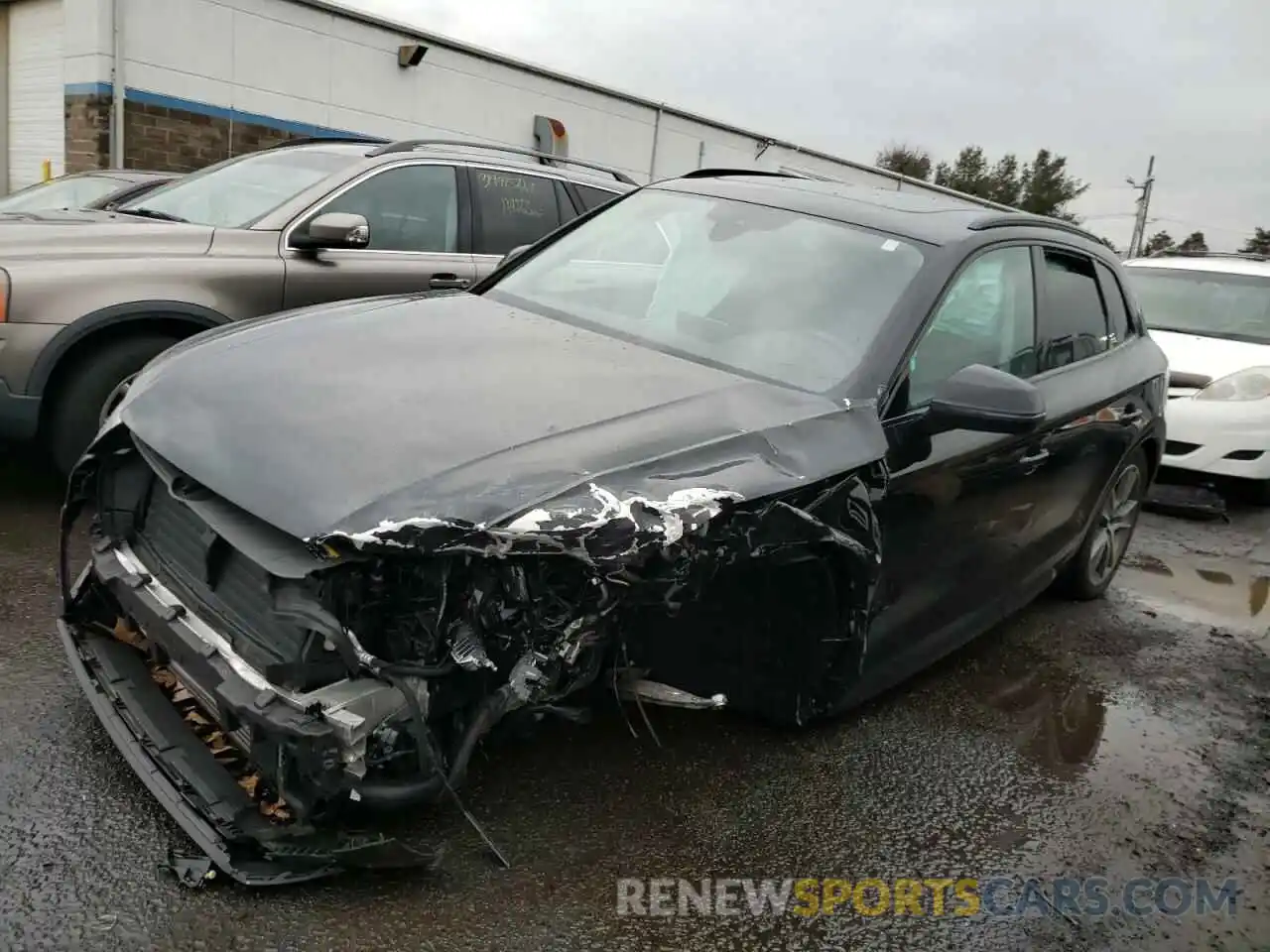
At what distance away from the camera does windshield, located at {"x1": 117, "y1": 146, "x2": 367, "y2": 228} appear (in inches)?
202

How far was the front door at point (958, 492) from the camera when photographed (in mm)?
3064

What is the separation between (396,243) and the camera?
547 centimetres

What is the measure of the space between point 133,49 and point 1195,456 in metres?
13.2

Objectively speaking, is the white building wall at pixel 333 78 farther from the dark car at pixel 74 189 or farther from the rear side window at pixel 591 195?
the rear side window at pixel 591 195

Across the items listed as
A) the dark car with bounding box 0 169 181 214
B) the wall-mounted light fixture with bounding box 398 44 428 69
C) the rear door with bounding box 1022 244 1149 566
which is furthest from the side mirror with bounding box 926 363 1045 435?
the wall-mounted light fixture with bounding box 398 44 428 69

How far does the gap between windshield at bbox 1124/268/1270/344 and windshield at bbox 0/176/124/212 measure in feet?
26.5

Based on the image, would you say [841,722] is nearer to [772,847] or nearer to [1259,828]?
[772,847]

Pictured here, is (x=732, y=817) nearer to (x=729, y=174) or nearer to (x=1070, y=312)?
(x=1070, y=312)

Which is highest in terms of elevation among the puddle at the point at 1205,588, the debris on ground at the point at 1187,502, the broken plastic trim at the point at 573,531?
the broken plastic trim at the point at 573,531

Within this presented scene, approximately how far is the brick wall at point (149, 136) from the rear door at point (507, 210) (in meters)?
8.30

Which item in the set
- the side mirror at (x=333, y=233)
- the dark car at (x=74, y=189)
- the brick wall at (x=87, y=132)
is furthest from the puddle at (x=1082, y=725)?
the brick wall at (x=87, y=132)

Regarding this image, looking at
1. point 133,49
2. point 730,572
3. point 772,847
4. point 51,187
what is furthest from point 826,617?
point 133,49

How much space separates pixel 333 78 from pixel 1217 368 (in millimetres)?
12749

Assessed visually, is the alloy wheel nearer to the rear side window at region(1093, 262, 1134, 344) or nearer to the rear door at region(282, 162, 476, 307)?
the rear side window at region(1093, 262, 1134, 344)
